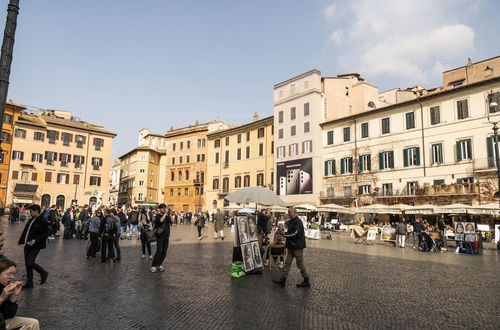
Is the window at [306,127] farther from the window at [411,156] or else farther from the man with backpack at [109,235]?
the man with backpack at [109,235]

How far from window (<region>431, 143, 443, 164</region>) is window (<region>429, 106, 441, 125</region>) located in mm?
2070

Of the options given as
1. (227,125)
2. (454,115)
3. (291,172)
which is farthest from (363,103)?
(227,125)

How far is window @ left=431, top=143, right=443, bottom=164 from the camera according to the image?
31897 millimetres

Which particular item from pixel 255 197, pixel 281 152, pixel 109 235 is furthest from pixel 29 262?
pixel 281 152

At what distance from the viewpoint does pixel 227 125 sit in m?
66.0

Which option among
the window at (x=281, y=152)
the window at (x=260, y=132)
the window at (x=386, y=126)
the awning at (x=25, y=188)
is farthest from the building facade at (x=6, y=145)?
the window at (x=386, y=126)

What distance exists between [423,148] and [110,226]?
29.5 m

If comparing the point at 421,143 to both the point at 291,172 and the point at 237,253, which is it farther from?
the point at 237,253

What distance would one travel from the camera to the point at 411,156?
34094 mm

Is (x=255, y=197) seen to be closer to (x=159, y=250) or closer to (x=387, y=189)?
(x=159, y=250)

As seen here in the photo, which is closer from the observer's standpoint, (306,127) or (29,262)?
(29,262)

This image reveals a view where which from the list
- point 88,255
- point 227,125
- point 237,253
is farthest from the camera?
point 227,125

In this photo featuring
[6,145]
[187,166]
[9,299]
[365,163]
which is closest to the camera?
[9,299]

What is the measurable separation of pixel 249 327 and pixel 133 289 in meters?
3.36
